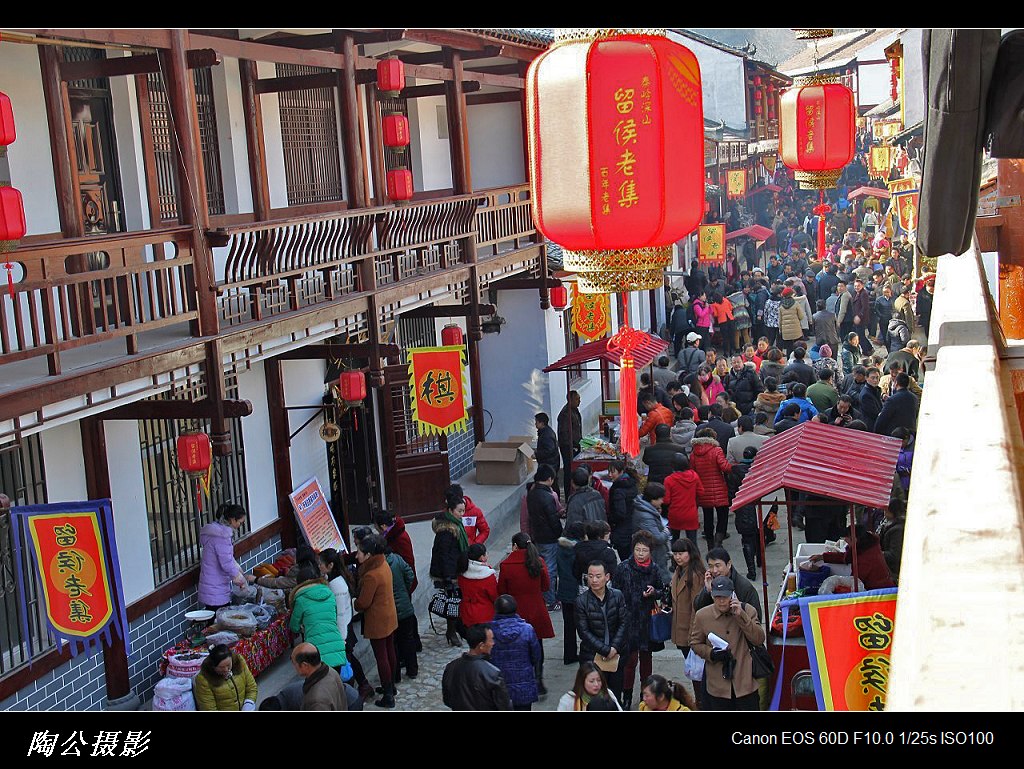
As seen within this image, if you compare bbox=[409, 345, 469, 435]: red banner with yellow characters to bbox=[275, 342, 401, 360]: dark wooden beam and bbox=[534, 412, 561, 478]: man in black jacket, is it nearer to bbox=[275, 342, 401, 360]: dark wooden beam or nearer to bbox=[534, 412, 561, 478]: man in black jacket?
bbox=[275, 342, 401, 360]: dark wooden beam

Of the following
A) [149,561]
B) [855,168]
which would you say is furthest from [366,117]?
[855,168]

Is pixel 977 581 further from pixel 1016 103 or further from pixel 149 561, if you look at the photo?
pixel 149 561

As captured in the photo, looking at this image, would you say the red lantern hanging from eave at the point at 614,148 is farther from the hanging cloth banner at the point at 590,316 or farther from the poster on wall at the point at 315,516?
the hanging cloth banner at the point at 590,316

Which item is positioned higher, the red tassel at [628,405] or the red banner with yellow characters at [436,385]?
the red tassel at [628,405]

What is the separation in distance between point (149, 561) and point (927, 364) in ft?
25.7

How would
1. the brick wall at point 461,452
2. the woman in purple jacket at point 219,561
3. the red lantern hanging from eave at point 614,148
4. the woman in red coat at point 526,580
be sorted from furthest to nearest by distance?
1. the brick wall at point 461,452
2. the woman in purple jacket at point 219,561
3. the woman in red coat at point 526,580
4. the red lantern hanging from eave at point 614,148

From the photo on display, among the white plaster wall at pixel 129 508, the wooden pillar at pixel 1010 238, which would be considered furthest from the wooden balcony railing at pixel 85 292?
the wooden pillar at pixel 1010 238

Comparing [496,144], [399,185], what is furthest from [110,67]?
[496,144]

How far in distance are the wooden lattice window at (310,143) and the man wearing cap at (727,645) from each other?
8.47m

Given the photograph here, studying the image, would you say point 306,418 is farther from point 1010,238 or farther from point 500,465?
point 1010,238

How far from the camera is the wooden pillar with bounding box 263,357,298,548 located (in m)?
13.3

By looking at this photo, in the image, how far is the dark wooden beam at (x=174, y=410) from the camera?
30.5 ft

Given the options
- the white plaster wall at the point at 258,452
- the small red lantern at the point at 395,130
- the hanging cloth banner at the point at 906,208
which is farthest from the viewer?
the hanging cloth banner at the point at 906,208
